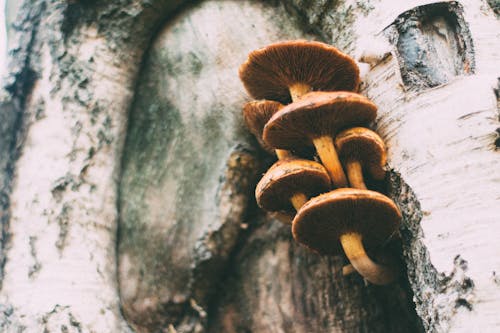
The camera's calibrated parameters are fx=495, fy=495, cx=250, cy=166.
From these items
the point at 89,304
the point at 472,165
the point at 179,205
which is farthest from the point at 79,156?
the point at 472,165

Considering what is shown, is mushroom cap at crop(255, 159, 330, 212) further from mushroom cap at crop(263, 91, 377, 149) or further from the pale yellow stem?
the pale yellow stem

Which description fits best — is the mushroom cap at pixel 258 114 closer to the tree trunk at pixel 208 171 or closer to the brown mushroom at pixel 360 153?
the tree trunk at pixel 208 171

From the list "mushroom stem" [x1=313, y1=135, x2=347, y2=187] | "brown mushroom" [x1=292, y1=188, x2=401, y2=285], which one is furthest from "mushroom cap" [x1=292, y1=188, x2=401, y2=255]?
"mushroom stem" [x1=313, y1=135, x2=347, y2=187]

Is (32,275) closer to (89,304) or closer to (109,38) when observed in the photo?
(89,304)

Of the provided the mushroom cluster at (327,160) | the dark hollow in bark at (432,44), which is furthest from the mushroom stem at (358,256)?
the dark hollow in bark at (432,44)

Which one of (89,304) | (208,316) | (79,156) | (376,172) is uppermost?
(376,172)

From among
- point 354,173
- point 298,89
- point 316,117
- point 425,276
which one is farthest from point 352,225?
point 298,89
